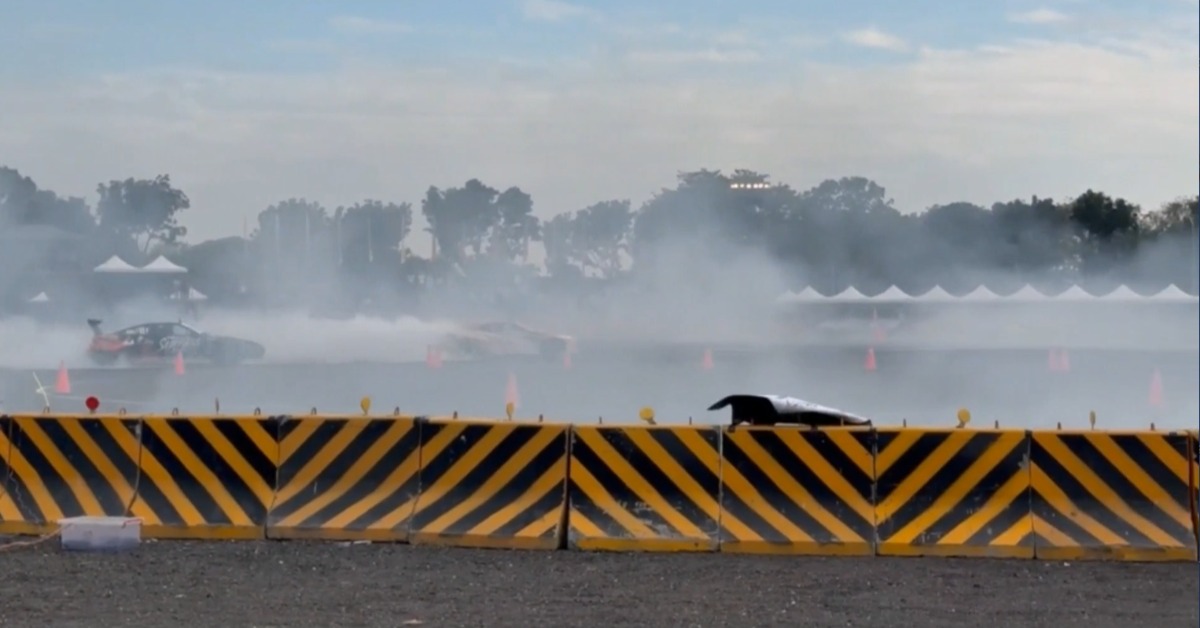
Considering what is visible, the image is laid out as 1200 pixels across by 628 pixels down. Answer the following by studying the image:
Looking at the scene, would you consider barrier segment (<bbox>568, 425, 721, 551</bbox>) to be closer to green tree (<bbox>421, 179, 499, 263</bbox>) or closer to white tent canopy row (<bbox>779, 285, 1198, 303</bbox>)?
green tree (<bbox>421, 179, 499, 263</bbox>)

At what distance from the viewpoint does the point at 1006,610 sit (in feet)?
25.7

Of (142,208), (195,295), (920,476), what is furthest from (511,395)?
(195,295)

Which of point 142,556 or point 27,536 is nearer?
point 142,556

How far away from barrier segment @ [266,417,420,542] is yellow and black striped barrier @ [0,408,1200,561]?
1 cm

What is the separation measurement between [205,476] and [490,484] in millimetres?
1996

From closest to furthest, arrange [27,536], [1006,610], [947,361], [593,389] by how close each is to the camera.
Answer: [1006,610] → [27,536] → [593,389] → [947,361]

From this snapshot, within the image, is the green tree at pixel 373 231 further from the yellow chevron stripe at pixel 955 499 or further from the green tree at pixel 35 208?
the yellow chevron stripe at pixel 955 499

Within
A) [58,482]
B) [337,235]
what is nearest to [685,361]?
[337,235]

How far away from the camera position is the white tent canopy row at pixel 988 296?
3269 centimetres

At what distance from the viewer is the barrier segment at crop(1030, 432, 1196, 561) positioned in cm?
922

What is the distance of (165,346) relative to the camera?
3119 centimetres

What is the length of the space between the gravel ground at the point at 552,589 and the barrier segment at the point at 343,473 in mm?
263

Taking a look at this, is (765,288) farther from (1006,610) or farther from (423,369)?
(1006,610)

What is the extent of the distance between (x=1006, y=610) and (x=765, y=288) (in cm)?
2207
